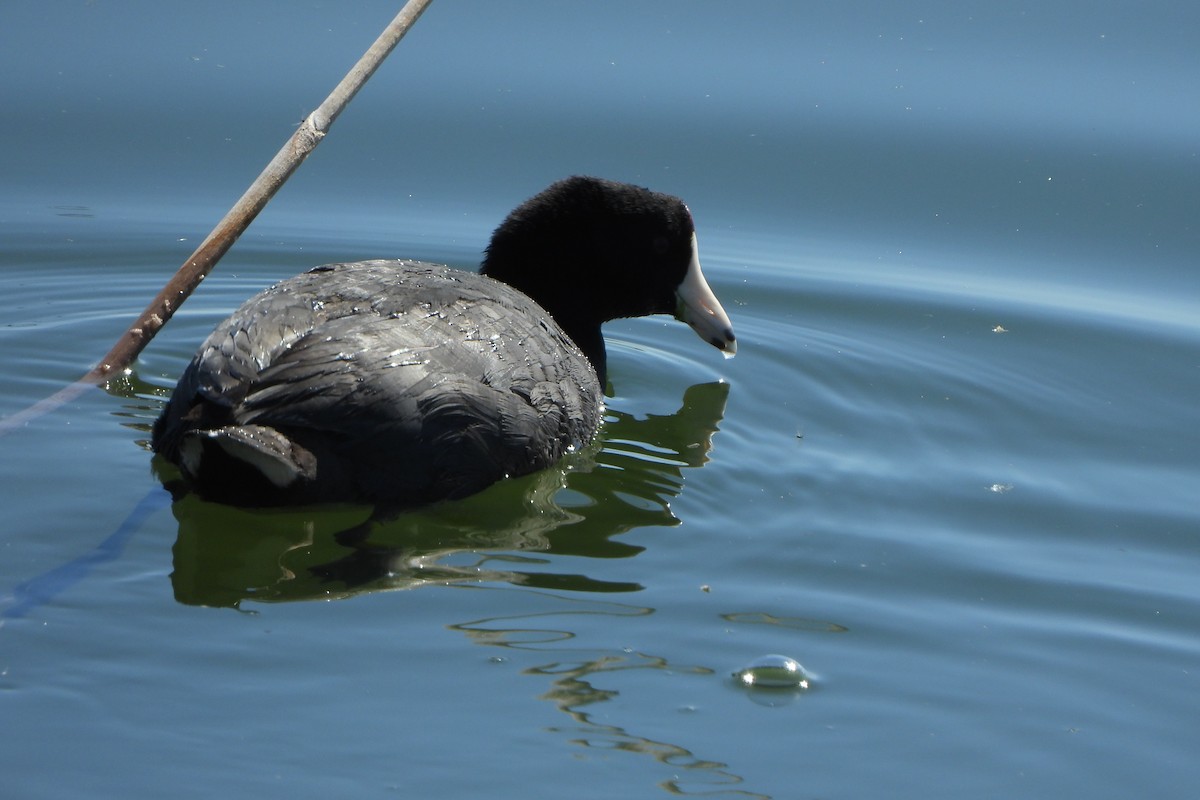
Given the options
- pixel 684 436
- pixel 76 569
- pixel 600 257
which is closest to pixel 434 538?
pixel 76 569

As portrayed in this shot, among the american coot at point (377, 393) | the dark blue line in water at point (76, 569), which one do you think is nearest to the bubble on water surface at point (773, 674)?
the american coot at point (377, 393)

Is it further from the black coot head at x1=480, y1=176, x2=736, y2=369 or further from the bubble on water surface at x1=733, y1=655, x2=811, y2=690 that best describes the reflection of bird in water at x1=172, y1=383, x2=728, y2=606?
the black coot head at x1=480, y1=176, x2=736, y2=369

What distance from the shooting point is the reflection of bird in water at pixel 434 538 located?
402cm

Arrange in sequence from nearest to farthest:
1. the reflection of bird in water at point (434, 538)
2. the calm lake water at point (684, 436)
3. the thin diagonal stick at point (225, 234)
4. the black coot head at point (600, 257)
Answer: the calm lake water at point (684, 436)
the reflection of bird in water at point (434, 538)
the thin diagonal stick at point (225, 234)
the black coot head at point (600, 257)

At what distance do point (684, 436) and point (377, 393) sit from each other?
5.33 feet

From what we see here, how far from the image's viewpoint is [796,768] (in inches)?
126

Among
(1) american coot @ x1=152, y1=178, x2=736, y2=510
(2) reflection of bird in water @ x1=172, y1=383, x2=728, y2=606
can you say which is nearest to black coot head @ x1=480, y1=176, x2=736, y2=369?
(1) american coot @ x1=152, y1=178, x2=736, y2=510

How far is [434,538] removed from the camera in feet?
14.3

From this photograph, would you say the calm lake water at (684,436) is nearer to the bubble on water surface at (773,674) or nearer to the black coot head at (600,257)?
the bubble on water surface at (773,674)

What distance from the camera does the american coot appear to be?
407 cm

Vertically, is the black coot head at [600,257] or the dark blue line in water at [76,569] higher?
the black coot head at [600,257]

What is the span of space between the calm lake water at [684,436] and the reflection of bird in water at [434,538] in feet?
0.05

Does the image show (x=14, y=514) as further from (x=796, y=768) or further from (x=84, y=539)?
(x=796, y=768)

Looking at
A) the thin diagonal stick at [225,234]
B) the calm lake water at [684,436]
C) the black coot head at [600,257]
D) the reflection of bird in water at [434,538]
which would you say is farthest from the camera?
the black coot head at [600,257]
